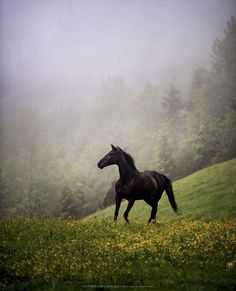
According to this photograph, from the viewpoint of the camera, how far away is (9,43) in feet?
545

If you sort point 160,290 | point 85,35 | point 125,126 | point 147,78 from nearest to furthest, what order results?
1. point 160,290
2. point 125,126
3. point 147,78
4. point 85,35

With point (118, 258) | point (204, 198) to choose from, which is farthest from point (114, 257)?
point (204, 198)

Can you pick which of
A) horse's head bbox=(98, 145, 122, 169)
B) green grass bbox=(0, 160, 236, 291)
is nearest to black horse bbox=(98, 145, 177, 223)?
horse's head bbox=(98, 145, 122, 169)

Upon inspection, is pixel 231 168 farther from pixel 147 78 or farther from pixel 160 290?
pixel 147 78

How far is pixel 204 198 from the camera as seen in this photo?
3756 centimetres

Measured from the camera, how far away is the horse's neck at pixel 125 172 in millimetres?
17188

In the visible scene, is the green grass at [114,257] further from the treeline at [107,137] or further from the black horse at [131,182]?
the treeline at [107,137]

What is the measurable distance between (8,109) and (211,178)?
124 m

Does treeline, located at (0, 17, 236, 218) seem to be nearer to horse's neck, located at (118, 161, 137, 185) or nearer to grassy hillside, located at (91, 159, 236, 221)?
grassy hillside, located at (91, 159, 236, 221)

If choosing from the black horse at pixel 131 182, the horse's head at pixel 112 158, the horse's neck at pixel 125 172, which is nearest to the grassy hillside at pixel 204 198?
the black horse at pixel 131 182

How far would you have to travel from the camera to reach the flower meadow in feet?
30.0

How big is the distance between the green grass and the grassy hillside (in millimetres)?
19641

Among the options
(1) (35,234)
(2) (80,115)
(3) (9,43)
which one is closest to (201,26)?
(2) (80,115)

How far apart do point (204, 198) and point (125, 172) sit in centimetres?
2188
